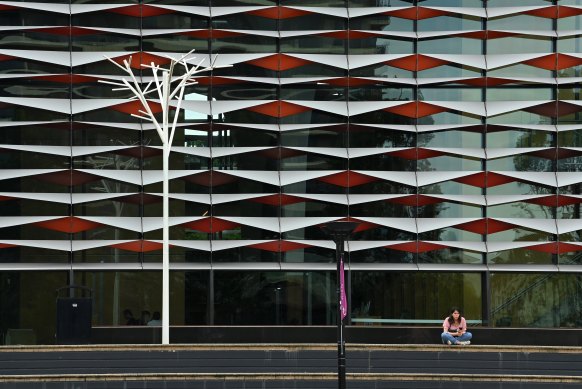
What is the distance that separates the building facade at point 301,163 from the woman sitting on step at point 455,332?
→ 9.35 meters

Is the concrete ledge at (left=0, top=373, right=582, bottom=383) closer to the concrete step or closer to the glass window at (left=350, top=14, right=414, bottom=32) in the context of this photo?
the concrete step

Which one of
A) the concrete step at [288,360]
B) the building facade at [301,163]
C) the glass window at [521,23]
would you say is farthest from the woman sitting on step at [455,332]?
the glass window at [521,23]

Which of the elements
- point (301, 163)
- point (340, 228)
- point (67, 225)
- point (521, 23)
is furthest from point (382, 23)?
point (340, 228)

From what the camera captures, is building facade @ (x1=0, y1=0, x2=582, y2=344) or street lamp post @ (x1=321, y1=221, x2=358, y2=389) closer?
street lamp post @ (x1=321, y1=221, x2=358, y2=389)

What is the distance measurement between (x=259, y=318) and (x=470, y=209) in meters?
8.60

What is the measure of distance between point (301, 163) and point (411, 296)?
623 centimetres

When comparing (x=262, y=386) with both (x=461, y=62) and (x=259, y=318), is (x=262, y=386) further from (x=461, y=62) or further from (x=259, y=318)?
(x=461, y=62)

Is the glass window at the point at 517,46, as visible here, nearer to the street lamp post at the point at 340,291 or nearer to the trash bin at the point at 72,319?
the trash bin at the point at 72,319

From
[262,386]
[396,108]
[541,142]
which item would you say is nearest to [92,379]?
[262,386]

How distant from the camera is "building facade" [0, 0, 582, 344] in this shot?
1767 inches

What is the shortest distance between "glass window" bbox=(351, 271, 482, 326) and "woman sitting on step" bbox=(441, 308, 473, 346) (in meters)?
9.54

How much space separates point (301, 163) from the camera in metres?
45.7

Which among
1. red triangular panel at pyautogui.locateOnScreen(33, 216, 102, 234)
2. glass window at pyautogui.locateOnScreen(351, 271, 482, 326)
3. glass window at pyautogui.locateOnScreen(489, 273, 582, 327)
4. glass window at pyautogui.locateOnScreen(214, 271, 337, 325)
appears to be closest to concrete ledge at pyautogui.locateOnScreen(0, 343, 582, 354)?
red triangular panel at pyautogui.locateOnScreen(33, 216, 102, 234)

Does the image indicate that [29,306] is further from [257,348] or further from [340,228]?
[340,228]
